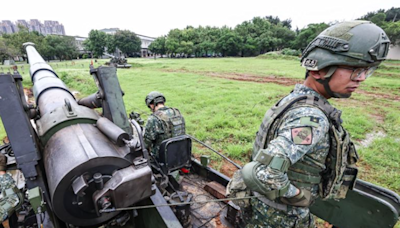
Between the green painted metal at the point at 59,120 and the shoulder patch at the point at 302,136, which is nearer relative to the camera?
the shoulder patch at the point at 302,136

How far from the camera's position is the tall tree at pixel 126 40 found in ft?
186

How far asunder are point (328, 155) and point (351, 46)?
764 mm

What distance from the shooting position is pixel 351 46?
4.92 ft

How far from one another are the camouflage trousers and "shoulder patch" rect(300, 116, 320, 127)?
0.82 metres

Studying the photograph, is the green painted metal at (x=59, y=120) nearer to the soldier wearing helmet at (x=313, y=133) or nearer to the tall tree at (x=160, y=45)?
the soldier wearing helmet at (x=313, y=133)

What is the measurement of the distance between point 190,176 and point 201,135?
271 centimetres

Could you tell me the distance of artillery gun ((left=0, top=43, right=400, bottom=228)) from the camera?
5.75 feet

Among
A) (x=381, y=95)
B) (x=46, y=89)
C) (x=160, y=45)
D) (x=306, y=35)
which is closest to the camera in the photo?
(x=46, y=89)

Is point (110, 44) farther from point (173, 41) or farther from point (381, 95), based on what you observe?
point (381, 95)

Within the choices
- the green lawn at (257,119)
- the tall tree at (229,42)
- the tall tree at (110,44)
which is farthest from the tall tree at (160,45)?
the green lawn at (257,119)

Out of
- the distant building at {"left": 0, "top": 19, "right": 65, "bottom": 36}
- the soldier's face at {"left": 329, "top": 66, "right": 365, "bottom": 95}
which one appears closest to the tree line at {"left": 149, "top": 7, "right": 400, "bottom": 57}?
the soldier's face at {"left": 329, "top": 66, "right": 365, "bottom": 95}

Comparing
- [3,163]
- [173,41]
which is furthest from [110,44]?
[3,163]

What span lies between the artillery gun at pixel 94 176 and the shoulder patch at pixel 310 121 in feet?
2.65

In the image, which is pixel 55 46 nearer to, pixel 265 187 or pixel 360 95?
pixel 360 95
